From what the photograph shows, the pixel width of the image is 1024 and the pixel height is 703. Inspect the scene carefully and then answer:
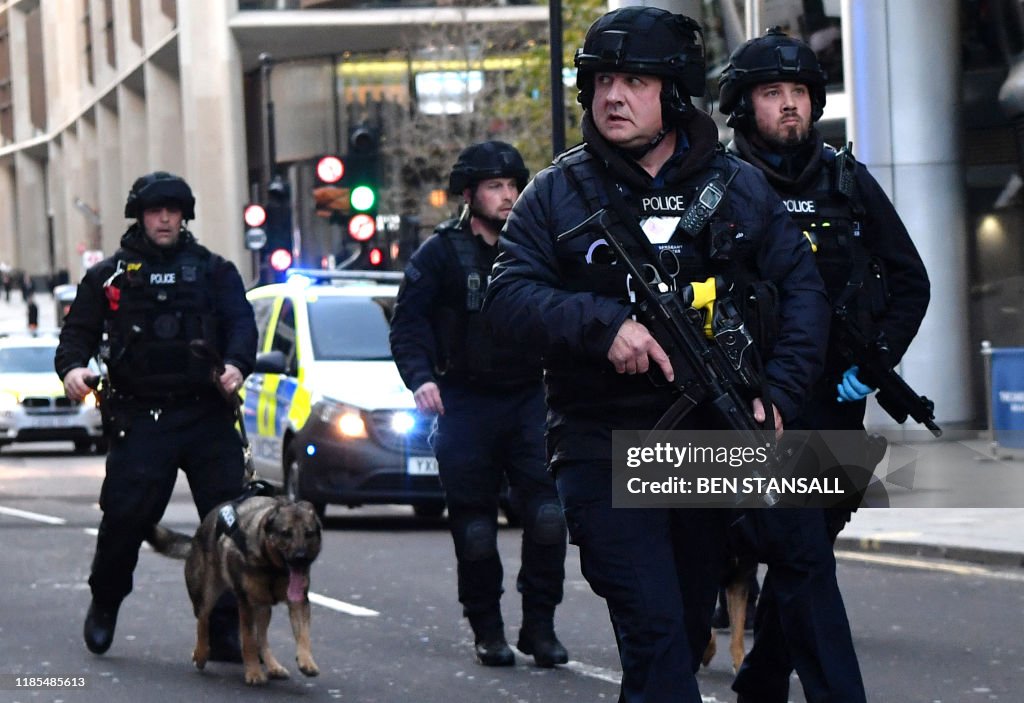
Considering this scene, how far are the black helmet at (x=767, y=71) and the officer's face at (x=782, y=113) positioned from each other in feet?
0.10

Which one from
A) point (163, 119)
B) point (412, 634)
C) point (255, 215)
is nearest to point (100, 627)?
point (412, 634)

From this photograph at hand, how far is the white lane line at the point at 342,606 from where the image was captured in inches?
381

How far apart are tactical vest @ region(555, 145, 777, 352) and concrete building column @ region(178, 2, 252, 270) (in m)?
47.0

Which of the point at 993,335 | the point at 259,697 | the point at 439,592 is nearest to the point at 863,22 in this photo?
the point at 993,335

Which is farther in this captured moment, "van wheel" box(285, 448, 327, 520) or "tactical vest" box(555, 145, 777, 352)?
"van wheel" box(285, 448, 327, 520)

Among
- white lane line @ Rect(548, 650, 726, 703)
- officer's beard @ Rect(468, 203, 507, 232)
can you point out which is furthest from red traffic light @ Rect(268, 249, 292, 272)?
white lane line @ Rect(548, 650, 726, 703)

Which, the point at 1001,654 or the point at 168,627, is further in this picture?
the point at 168,627

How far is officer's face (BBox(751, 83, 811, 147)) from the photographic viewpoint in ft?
19.3

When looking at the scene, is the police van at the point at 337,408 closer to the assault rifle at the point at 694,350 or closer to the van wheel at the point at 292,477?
the van wheel at the point at 292,477

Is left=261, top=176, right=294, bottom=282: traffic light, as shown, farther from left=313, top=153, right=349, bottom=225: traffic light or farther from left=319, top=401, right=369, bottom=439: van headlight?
left=319, top=401, right=369, bottom=439: van headlight

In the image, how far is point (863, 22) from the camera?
63.0 ft

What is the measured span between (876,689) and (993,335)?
1437 centimetres

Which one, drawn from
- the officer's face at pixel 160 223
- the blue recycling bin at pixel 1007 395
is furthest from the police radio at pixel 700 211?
the blue recycling bin at pixel 1007 395

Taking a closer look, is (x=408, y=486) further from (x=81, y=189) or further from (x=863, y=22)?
(x=81, y=189)
